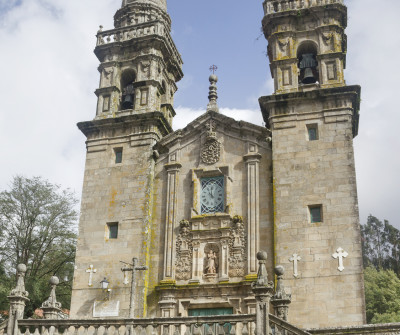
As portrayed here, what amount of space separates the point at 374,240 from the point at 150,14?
4156 cm

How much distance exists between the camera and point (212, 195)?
2167cm

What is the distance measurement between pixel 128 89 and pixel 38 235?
9.95m

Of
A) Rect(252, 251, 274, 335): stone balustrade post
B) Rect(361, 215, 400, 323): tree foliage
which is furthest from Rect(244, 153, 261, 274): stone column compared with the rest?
Rect(361, 215, 400, 323): tree foliage

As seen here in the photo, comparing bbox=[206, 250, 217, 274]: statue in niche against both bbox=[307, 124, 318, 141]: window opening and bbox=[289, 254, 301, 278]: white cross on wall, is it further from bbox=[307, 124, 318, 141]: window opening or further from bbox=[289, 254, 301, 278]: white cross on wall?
bbox=[307, 124, 318, 141]: window opening

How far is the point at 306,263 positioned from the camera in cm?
1902

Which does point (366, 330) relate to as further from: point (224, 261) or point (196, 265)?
point (196, 265)

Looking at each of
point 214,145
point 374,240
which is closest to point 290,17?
point 214,145

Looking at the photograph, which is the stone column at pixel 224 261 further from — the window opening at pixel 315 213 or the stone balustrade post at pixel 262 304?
the stone balustrade post at pixel 262 304

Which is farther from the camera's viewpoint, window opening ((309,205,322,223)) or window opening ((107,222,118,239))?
window opening ((107,222,118,239))

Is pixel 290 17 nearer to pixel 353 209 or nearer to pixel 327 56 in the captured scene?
pixel 327 56

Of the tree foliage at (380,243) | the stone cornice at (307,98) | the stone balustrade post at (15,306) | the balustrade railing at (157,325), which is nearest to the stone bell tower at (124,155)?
the balustrade railing at (157,325)

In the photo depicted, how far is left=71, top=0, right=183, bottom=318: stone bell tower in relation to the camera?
21.0 m

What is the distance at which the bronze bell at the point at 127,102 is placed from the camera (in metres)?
25.0

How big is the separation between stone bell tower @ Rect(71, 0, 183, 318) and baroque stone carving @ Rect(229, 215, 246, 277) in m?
3.22
